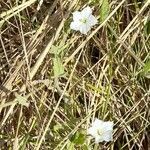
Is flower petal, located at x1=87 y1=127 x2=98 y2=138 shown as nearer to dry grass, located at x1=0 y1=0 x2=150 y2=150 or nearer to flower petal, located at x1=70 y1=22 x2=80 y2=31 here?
dry grass, located at x1=0 y1=0 x2=150 y2=150

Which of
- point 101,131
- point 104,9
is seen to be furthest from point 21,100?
point 104,9

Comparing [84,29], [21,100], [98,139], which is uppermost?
[84,29]

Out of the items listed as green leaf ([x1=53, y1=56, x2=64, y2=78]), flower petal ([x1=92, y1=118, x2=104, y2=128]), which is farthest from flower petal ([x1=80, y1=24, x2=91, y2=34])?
flower petal ([x1=92, y1=118, x2=104, y2=128])

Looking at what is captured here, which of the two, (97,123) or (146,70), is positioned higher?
(146,70)

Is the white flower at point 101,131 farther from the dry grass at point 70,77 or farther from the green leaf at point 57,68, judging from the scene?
the green leaf at point 57,68

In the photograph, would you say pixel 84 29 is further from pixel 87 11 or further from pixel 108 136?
pixel 108 136

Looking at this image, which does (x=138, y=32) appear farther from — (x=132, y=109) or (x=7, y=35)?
(x=7, y=35)
